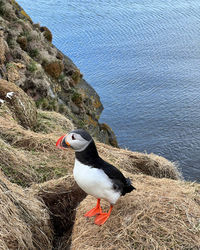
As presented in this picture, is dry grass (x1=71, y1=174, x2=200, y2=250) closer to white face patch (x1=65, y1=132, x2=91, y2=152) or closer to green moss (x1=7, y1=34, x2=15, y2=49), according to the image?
white face patch (x1=65, y1=132, x2=91, y2=152)

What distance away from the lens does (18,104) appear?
8750 mm

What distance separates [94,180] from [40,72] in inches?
426

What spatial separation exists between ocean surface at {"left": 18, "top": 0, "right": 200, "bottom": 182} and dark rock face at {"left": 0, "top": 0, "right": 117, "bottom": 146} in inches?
385

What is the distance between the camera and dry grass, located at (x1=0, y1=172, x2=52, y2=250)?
4203 mm

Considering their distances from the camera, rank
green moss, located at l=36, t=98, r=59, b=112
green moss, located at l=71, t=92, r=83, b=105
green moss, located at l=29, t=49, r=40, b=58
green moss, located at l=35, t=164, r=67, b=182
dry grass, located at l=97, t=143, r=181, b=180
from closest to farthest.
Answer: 1. green moss, located at l=35, t=164, r=67, b=182
2. dry grass, located at l=97, t=143, r=181, b=180
3. green moss, located at l=36, t=98, r=59, b=112
4. green moss, located at l=29, t=49, r=40, b=58
5. green moss, located at l=71, t=92, r=83, b=105

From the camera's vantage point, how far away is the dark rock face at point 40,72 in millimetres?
13303

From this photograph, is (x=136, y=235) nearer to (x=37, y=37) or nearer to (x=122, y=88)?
(x=37, y=37)

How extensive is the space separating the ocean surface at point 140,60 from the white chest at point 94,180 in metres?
23.9

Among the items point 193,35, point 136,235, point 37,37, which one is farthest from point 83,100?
point 193,35

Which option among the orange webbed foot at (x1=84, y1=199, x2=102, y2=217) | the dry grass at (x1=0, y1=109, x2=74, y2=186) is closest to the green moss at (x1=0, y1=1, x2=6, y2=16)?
the dry grass at (x1=0, y1=109, x2=74, y2=186)

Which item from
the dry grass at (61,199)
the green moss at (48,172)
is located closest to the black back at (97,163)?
the dry grass at (61,199)

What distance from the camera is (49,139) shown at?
303 inches

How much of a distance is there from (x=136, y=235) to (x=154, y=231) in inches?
10.1

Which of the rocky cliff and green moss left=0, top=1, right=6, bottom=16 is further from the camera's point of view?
green moss left=0, top=1, right=6, bottom=16
